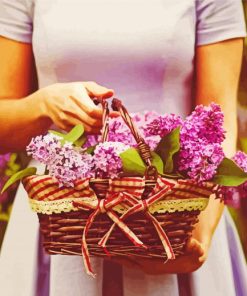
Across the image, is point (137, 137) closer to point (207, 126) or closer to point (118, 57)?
point (207, 126)

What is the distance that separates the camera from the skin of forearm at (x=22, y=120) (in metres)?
1.40

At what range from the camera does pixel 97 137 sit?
132 cm

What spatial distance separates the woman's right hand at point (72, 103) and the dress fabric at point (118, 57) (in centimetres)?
5

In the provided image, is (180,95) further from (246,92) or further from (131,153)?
(131,153)

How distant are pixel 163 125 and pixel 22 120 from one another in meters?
0.33

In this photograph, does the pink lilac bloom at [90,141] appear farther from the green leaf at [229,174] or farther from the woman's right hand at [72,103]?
the green leaf at [229,174]

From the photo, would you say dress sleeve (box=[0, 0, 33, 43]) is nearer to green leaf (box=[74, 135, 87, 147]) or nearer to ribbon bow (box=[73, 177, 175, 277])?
green leaf (box=[74, 135, 87, 147])

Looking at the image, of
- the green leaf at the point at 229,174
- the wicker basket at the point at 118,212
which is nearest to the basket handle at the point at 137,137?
the wicker basket at the point at 118,212

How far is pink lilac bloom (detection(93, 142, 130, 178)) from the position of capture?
1.13m

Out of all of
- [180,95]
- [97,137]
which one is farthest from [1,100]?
[180,95]

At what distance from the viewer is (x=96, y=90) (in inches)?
51.1

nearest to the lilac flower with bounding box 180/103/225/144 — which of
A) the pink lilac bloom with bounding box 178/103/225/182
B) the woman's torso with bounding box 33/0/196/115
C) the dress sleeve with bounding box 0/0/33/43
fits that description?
the pink lilac bloom with bounding box 178/103/225/182

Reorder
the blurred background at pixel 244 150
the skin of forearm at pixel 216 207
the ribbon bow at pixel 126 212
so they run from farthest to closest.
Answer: the blurred background at pixel 244 150, the skin of forearm at pixel 216 207, the ribbon bow at pixel 126 212

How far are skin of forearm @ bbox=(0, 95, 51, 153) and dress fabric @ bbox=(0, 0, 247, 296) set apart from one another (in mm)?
52
